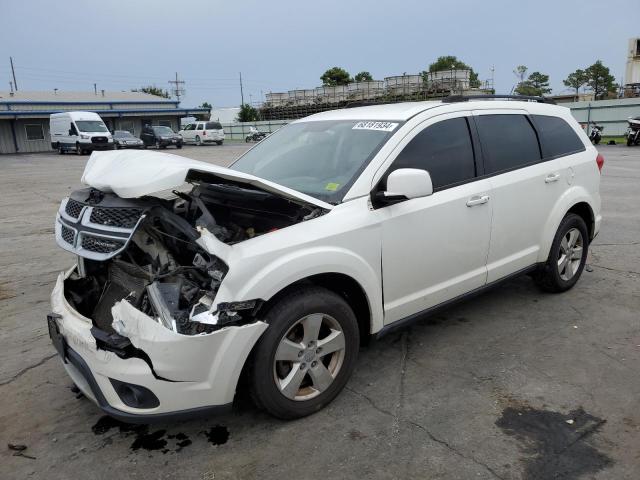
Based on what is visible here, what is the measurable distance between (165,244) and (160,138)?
117 feet

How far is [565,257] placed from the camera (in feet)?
16.0

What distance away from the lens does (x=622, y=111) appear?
2898cm

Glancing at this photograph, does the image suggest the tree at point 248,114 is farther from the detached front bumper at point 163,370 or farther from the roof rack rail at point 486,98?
the detached front bumper at point 163,370

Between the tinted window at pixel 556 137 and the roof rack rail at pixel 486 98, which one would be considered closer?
the roof rack rail at pixel 486 98

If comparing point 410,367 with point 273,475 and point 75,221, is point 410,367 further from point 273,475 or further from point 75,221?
point 75,221

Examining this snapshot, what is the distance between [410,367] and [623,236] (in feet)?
16.4

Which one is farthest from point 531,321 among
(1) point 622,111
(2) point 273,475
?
(1) point 622,111

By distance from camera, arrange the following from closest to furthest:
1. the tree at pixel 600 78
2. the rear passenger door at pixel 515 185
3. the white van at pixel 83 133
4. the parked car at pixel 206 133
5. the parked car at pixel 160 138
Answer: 1. the rear passenger door at pixel 515 185
2. the white van at pixel 83 133
3. the parked car at pixel 160 138
4. the parked car at pixel 206 133
5. the tree at pixel 600 78

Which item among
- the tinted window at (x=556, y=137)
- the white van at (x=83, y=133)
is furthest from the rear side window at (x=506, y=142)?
the white van at (x=83, y=133)

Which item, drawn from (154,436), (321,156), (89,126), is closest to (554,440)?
(154,436)

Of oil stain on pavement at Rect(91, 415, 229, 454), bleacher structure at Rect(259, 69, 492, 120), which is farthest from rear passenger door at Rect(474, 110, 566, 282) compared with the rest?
bleacher structure at Rect(259, 69, 492, 120)

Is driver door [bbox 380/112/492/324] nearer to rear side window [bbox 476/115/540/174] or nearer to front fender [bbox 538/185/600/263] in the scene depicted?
rear side window [bbox 476/115/540/174]

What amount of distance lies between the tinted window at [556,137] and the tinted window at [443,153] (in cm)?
106

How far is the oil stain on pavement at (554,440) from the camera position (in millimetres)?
2607
